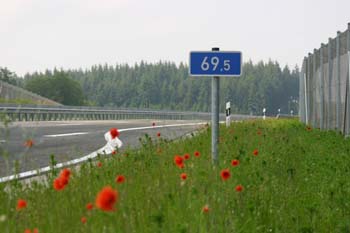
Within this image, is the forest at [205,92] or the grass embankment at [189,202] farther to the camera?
the forest at [205,92]

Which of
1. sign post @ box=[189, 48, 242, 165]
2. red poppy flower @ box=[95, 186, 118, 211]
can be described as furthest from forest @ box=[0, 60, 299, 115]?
red poppy flower @ box=[95, 186, 118, 211]

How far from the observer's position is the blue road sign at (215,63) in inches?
330

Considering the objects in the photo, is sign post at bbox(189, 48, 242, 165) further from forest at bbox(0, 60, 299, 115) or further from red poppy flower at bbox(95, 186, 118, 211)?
forest at bbox(0, 60, 299, 115)

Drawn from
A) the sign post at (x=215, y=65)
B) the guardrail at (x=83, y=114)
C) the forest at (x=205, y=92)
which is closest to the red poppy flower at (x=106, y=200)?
the sign post at (x=215, y=65)

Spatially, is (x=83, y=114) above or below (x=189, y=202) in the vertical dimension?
below

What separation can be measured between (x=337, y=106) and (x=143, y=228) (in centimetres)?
1388

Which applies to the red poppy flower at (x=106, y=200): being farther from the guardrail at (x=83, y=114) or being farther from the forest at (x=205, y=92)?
the forest at (x=205, y=92)

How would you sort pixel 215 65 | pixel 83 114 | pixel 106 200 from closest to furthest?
pixel 106 200, pixel 215 65, pixel 83 114

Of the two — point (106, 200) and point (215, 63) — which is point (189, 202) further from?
point (215, 63)

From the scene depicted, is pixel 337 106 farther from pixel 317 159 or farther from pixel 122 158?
pixel 122 158

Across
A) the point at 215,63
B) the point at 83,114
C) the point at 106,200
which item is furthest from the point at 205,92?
the point at 106,200

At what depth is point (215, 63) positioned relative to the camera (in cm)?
843

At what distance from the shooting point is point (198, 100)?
186 metres

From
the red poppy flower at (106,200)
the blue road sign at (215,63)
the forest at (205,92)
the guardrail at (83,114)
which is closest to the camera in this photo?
the red poppy flower at (106,200)
